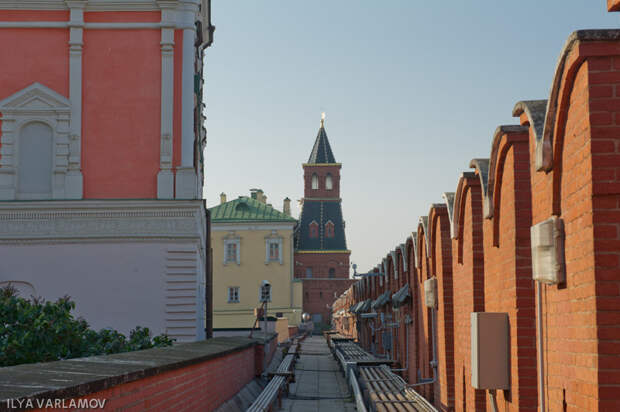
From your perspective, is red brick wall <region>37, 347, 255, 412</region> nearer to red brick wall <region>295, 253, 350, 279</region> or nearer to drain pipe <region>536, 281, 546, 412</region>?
drain pipe <region>536, 281, 546, 412</region>

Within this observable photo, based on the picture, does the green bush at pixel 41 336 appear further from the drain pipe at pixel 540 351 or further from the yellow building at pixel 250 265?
the yellow building at pixel 250 265

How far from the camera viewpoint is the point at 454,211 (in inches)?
445

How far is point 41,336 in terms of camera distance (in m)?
15.3

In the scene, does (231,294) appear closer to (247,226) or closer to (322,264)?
(247,226)

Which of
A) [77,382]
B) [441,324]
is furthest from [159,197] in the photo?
[77,382]

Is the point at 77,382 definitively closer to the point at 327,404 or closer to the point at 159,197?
the point at 327,404

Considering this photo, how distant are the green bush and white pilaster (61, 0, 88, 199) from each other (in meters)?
8.95

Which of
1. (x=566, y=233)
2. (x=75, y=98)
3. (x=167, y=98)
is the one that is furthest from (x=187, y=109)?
(x=566, y=233)

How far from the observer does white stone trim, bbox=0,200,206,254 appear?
2473 cm

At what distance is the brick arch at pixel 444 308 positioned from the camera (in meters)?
12.7

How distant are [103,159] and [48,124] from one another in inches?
73.3

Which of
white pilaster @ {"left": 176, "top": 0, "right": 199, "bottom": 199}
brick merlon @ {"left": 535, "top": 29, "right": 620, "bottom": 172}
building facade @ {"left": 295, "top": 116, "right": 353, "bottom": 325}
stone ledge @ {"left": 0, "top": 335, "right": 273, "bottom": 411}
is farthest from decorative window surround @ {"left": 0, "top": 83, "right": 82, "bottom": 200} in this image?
building facade @ {"left": 295, "top": 116, "right": 353, "bottom": 325}

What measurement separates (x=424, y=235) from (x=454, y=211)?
4.00 meters

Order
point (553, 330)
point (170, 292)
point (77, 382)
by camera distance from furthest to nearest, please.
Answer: point (170, 292) < point (553, 330) < point (77, 382)
